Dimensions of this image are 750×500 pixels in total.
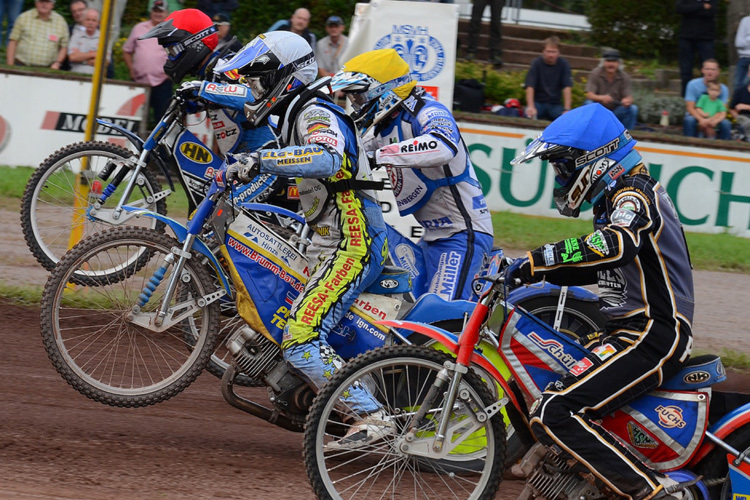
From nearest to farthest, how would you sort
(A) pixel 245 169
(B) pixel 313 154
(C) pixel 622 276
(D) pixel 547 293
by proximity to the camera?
1. (C) pixel 622 276
2. (B) pixel 313 154
3. (A) pixel 245 169
4. (D) pixel 547 293

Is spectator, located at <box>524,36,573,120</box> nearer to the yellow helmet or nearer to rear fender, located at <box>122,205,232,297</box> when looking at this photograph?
the yellow helmet

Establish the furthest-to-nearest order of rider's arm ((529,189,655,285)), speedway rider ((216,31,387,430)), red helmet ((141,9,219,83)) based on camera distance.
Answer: red helmet ((141,9,219,83)) → speedway rider ((216,31,387,430)) → rider's arm ((529,189,655,285))

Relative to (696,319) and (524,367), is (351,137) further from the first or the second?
(696,319)

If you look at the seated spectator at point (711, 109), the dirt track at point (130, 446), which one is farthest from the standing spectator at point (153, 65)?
the seated spectator at point (711, 109)

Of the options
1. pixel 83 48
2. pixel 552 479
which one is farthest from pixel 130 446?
pixel 83 48

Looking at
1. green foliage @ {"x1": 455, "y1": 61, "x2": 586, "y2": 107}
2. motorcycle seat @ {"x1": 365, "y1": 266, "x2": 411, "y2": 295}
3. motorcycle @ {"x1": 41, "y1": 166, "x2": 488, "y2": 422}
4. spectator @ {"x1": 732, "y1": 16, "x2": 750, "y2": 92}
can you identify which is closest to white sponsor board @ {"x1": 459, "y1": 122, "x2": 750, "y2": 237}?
spectator @ {"x1": 732, "y1": 16, "x2": 750, "y2": 92}

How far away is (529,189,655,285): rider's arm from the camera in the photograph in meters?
4.12

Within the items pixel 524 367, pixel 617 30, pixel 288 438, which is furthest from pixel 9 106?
pixel 617 30

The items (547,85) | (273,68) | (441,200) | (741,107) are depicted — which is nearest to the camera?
(273,68)

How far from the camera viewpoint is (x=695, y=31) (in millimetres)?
14586

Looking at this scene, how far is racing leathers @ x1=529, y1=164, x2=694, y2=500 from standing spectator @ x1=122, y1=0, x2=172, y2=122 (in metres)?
8.64

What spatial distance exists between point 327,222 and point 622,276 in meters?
1.55

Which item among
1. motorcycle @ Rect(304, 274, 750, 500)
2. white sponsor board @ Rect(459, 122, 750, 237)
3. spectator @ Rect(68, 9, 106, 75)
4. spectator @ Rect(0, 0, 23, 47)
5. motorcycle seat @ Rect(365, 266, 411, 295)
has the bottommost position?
white sponsor board @ Rect(459, 122, 750, 237)

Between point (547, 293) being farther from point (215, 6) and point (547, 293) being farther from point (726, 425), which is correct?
point (215, 6)
